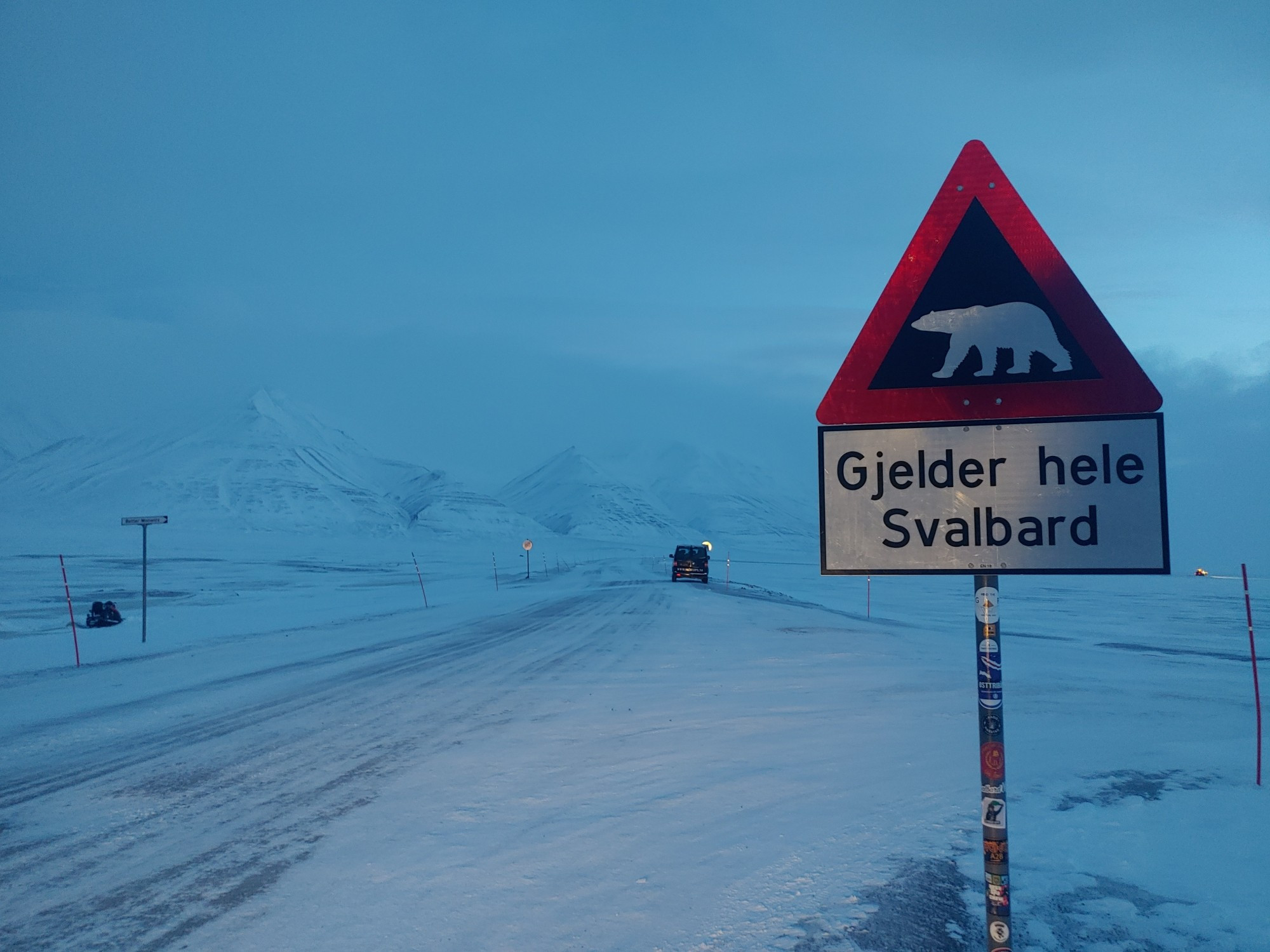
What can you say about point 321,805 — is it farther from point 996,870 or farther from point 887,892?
point 996,870

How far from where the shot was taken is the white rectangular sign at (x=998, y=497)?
8.21 ft

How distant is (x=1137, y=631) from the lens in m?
21.1

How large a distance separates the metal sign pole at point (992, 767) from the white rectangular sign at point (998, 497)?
0.50 ft

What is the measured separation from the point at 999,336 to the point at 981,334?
57 millimetres

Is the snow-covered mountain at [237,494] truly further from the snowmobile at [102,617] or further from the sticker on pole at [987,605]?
the sticker on pole at [987,605]

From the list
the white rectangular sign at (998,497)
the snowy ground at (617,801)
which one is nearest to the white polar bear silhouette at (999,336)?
the white rectangular sign at (998,497)

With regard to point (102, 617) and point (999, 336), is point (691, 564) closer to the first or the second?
point (102, 617)

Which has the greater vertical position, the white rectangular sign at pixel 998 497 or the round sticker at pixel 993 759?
the white rectangular sign at pixel 998 497

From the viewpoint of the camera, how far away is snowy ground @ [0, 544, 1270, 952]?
399 centimetres

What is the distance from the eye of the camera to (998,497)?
2.59m

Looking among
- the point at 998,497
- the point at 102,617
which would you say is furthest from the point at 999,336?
the point at 102,617

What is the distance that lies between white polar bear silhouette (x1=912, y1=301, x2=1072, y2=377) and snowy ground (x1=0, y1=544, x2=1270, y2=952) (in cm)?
269

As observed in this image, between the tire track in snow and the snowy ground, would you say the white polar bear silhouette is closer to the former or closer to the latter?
the snowy ground

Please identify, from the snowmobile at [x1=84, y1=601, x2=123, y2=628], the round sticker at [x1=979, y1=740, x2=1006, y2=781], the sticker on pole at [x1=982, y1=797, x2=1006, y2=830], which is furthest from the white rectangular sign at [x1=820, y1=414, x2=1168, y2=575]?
the snowmobile at [x1=84, y1=601, x2=123, y2=628]
